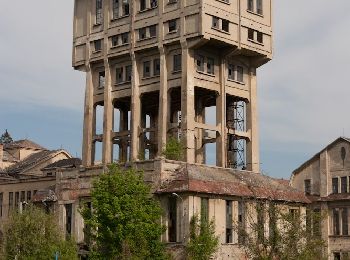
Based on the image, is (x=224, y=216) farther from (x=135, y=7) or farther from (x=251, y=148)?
(x=135, y=7)

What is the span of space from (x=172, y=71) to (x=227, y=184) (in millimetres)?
12006

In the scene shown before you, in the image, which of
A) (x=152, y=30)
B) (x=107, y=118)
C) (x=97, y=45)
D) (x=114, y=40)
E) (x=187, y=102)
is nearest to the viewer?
(x=187, y=102)

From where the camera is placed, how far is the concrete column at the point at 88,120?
203 ft

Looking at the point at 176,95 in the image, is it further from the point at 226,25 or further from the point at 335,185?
the point at 335,185

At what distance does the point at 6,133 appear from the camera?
152750mm

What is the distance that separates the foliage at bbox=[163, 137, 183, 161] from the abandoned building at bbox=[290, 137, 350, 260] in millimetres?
17102

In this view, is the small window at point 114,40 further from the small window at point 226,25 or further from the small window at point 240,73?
the small window at point 240,73


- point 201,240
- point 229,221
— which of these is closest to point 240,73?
point 229,221

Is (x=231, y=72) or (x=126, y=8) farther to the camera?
(x=126, y=8)

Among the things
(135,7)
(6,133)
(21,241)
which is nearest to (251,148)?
(135,7)

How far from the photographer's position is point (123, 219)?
45594mm

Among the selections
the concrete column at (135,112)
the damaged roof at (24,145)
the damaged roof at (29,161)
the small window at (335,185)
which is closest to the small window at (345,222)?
the small window at (335,185)

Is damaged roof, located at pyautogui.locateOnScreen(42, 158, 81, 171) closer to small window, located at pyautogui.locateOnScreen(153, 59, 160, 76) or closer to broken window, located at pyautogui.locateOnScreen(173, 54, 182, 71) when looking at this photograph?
small window, located at pyautogui.locateOnScreen(153, 59, 160, 76)

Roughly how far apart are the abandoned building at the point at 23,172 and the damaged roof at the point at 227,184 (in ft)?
54.1
